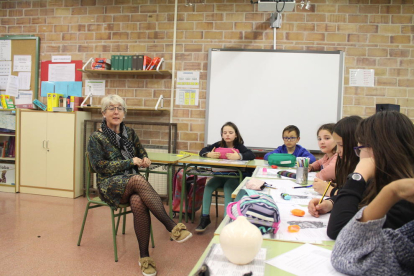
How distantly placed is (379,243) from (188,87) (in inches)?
142

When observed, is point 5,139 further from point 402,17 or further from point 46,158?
point 402,17

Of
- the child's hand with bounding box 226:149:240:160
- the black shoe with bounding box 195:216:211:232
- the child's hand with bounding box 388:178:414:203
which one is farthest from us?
the child's hand with bounding box 226:149:240:160

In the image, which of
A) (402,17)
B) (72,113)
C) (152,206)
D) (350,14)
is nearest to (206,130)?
(72,113)

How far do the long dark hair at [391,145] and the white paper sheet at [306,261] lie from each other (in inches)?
11.8

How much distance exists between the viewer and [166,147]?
4.23m

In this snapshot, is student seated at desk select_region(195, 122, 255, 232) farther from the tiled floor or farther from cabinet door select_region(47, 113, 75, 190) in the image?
cabinet door select_region(47, 113, 75, 190)

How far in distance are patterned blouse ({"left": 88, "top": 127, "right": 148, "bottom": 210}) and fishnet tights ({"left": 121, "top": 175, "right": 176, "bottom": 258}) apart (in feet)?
0.22

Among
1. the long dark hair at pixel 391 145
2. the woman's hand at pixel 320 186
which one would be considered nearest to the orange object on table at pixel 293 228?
the long dark hair at pixel 391 145

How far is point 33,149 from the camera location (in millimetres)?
4148

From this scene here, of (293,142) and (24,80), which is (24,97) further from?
(293,142)

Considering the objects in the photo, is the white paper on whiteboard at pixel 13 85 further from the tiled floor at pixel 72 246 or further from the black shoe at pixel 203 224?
the black shoe at pixel 203 224

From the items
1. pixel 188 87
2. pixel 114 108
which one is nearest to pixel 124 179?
pixel 114 108

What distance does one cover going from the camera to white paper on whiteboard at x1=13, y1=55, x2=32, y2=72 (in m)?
4.51

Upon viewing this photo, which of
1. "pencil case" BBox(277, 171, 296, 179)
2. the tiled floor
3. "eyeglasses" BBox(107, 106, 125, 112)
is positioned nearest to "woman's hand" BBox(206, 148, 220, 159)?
the tiled floor
